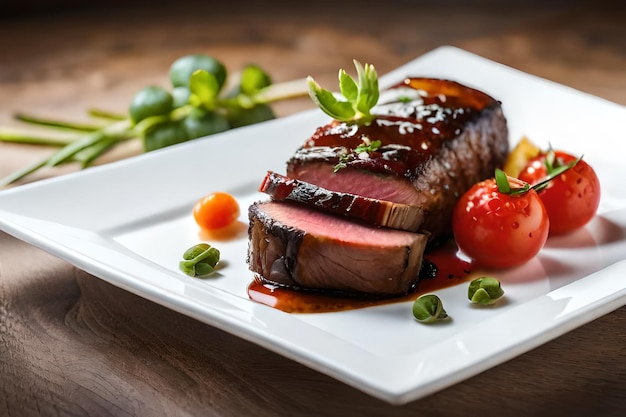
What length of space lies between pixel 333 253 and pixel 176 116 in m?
1.97

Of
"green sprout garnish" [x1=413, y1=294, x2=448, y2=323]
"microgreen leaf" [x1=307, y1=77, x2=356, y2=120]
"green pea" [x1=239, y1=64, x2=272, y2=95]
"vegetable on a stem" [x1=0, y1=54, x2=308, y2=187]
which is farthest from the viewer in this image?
"green pea" [x1=239, y1=64, x2=272, y2=95]

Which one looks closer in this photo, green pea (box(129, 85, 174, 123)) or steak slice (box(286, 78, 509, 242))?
steak slice (box(286, 78, 509, 242))

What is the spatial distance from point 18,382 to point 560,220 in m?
2.30

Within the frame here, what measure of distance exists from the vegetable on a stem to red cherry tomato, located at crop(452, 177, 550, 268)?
1.80 metres

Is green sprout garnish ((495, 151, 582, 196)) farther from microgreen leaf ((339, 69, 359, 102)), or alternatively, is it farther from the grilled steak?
microgreen leaf ((339, 69, 359, 102))

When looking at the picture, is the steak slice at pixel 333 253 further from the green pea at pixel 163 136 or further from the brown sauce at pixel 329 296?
the green pea at pixel 163 136

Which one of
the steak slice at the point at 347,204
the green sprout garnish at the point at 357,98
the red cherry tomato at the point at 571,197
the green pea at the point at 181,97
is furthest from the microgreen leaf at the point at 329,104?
the green pea at the point at 181,97

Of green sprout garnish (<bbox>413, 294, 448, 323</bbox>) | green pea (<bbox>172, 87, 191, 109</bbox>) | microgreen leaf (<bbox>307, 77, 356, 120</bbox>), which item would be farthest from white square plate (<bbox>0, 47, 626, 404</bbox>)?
microgreen leaf (<bbox>307, 77, 356, 120</bbox>)

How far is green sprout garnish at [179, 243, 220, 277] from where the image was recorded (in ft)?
11.4

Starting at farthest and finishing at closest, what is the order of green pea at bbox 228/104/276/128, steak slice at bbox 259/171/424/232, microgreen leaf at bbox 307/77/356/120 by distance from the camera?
green pea at bbox 228/104/276/128
microgreen leaf at bbox 307/77/356/120
steak slice at bbox 259/171/424/232

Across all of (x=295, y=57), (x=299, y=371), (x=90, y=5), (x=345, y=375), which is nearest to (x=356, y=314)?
(x=299, y=371)

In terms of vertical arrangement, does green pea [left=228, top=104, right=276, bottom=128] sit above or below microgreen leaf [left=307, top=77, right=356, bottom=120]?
below

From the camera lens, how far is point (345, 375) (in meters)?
2.56

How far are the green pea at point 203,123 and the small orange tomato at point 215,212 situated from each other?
93 cm
